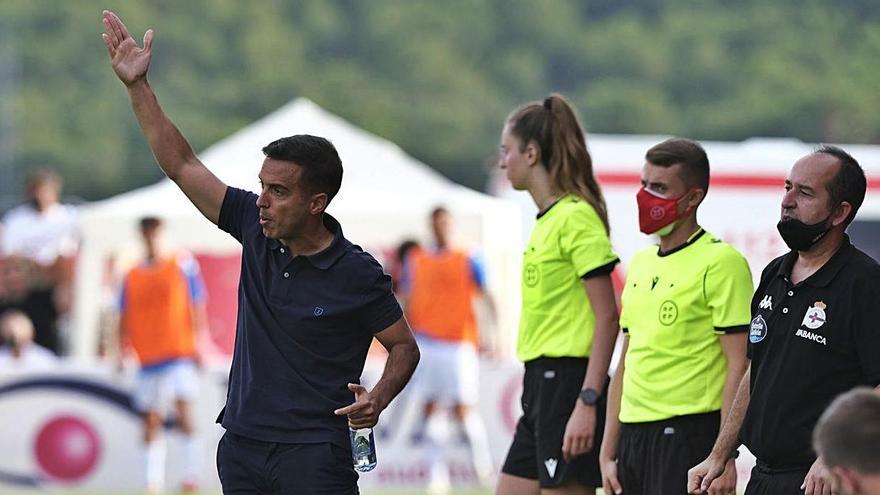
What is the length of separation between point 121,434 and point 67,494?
26.3 inches

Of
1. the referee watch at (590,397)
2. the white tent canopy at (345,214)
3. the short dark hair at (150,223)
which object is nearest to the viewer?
the referee watch at (590,397)

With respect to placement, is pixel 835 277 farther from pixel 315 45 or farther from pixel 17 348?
pixel 315 45

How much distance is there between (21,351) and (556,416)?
29.1 feet

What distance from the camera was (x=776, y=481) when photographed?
19.3ft

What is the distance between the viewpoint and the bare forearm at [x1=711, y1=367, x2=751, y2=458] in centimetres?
610

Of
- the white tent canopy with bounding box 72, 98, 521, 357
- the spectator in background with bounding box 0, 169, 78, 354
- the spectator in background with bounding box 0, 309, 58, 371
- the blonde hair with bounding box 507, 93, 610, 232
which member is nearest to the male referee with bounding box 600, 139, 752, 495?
the blonde hair with bounding box 507, 93, 610, 232

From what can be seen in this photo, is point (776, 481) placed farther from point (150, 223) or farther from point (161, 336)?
point (161, 336)

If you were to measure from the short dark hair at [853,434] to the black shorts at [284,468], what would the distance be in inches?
87.1

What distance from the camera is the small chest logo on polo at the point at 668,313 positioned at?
6586 mm

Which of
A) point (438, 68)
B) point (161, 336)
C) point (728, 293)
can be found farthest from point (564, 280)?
point (438, 68)

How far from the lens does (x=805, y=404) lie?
578 cm

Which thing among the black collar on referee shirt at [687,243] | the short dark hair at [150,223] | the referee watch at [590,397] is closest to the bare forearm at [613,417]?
the referee watch at [590,397]

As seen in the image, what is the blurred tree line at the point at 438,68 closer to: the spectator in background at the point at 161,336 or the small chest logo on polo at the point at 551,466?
the spectator in background at the point at 161,336

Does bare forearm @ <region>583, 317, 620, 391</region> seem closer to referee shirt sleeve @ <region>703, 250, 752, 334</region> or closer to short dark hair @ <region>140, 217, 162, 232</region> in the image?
referee shirt sleeve @ <region>703, 250, 752, 334</region>
